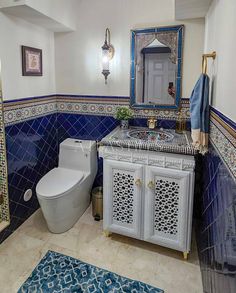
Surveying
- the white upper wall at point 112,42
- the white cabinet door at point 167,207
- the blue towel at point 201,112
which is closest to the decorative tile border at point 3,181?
the white upper wall at point 112,42

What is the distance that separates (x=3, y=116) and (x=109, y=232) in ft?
4.52

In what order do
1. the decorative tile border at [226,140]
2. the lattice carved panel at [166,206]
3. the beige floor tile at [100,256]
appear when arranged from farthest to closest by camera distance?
the lattice carved panel at [166,206], the beige floor tile at [100,256], the decorative tile border at [226,140]

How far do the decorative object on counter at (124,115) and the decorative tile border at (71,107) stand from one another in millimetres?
120

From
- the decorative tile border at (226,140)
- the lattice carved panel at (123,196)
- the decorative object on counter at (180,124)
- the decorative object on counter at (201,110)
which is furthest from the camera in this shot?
the decorative object on counter at (180,124)

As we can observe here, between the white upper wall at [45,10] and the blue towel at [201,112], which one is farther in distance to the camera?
the white upper wall at [45,10]

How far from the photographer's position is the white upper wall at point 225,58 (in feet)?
3.46

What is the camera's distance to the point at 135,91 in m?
2.33

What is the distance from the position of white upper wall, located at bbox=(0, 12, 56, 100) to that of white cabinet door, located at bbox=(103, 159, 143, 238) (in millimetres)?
1038

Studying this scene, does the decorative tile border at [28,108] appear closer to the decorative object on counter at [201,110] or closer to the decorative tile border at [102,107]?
the decorative tile border at [102,107]

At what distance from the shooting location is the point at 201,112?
1.58 m

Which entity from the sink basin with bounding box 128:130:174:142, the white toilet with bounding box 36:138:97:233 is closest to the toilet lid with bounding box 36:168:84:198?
the white toilet with bounding box 36:138:97:233

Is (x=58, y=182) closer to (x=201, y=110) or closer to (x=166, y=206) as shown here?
(x=166, y=206)

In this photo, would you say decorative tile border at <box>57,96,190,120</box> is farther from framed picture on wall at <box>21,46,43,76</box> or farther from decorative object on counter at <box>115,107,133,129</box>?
framed picture on wall at <box>21,46,43,76</box>

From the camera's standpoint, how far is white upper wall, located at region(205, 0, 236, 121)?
1054 millimetres
